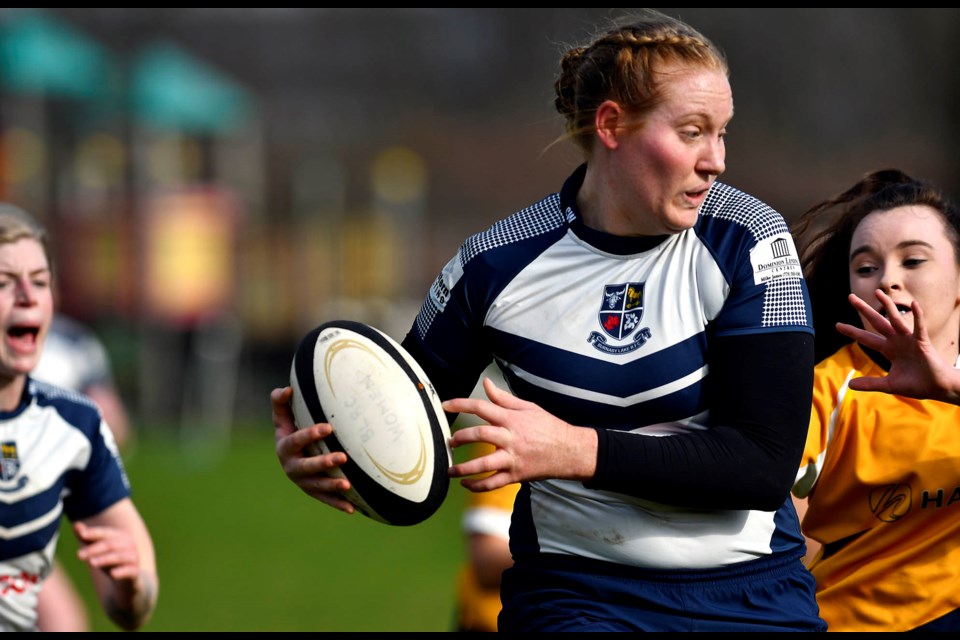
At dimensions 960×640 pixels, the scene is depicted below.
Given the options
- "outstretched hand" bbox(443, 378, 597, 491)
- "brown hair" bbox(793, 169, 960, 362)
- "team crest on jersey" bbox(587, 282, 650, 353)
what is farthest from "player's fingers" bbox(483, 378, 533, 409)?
"brown hair" bbox(793, 169, 960, 362)

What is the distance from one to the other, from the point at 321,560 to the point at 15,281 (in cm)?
754

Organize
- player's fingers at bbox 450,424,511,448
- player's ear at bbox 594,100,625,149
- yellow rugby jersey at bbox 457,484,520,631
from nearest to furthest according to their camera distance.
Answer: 1. player's fingers at bbox 450,424,511,448
2. player's ear at bbox 594,100,625,149
3. yellow rugby jersey at bbox 457,484,520,631

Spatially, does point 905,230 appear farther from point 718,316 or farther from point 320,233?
point 320,233

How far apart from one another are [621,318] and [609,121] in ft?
A: 1.59

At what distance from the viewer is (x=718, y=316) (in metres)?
3.15

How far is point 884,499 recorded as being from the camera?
361cm

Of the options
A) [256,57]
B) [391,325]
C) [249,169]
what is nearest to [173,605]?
[391,325]

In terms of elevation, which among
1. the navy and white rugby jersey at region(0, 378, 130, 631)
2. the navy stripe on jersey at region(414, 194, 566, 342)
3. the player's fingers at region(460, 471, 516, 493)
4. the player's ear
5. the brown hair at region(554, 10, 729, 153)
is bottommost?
the navy and white rugby jersey at region(0, 378, 130, 631)

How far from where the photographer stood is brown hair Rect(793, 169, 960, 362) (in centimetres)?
372

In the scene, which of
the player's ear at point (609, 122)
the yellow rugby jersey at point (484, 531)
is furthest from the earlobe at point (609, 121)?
the yellow rugby jersey at point (484, 531)

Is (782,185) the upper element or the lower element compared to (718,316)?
lower

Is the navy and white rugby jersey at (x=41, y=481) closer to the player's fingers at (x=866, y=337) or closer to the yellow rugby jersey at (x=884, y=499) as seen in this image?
the yellow rugby jersey at (x=884, y=499)

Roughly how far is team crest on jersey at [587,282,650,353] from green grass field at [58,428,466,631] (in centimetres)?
599

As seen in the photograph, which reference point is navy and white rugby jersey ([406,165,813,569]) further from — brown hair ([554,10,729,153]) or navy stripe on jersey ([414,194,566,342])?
brown hair ([554,10,729,153])
